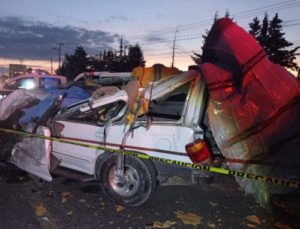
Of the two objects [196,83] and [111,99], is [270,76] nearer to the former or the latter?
[196,83]

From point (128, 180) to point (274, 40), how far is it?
48439 millimetres

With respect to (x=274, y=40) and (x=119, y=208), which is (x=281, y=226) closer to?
(x=119, y=208)

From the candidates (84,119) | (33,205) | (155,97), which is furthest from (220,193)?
(33,205)

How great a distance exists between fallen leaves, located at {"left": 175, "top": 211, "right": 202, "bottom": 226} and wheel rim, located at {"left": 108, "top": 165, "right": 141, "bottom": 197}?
684 mm

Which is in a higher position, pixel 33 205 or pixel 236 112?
pixel 236 112

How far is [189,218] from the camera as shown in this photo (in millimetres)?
5086

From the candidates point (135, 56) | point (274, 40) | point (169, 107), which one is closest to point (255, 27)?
point (274, 40)

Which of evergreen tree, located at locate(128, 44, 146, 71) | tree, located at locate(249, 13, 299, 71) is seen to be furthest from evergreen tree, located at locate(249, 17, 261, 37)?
evergreen tree, located at locate(128, 44, 146, 71)

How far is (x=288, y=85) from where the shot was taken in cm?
519

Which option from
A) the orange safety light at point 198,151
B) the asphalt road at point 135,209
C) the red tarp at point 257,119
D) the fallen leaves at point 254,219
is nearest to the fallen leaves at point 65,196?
→ the asphalt road at point 135,209

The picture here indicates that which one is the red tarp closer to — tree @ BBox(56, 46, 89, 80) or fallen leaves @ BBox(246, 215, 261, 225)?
fallen leaves @ BBox(246, 215, 261, 225)

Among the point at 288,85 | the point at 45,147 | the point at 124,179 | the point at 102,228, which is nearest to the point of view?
the point at 102,228

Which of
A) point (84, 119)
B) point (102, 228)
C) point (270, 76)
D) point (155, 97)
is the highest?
point (270, 76)

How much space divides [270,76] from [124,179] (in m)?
2.43
